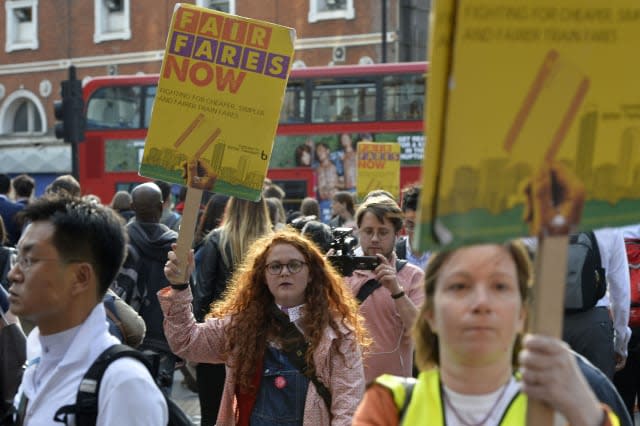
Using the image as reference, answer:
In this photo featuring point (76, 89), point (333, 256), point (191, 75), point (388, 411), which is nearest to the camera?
point (388, 411)

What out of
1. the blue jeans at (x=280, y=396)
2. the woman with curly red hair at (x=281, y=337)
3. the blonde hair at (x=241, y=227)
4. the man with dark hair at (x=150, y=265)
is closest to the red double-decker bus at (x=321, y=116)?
the man with dark hair at (x=150, y=265)

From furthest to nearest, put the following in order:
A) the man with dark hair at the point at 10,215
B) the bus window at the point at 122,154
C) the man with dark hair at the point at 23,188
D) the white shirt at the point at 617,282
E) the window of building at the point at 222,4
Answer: the window of building at the point at 222,4
the bus window at the point at 122,154
the man with dark hair at the point at 23,188
the man with dark hair at the point at 10,215
the white shirt at the point at 617,282

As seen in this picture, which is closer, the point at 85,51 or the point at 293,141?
the point at 293,141

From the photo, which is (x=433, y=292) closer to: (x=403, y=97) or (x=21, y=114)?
(x=403, y=97)

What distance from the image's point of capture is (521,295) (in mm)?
2541

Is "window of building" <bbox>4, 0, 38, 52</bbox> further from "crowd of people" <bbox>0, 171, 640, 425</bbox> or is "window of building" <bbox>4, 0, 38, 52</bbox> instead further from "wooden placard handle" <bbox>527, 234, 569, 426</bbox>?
"wooden placard handle" <bbox>527, 234, 569, 426</bbox>

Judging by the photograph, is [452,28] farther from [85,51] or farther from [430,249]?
[85,51]

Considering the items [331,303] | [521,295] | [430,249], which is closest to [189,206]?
[331,303]

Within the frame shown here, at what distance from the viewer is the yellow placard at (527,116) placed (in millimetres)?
2135

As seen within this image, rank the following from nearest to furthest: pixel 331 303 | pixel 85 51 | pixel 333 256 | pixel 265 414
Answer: pixel 265 414 → pixel 331 303 → pixel 333 256 → pixel 85 51

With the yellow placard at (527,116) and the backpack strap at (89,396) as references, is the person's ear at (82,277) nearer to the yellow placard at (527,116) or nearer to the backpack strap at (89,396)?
the backpack strap at (89,396)

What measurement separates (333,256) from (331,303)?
918 millimetres

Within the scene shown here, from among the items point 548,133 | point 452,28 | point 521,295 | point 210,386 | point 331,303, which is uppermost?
point 452,28

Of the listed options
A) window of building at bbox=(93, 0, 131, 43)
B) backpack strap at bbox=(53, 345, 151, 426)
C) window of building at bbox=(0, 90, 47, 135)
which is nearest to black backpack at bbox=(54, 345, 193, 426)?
backpack strap at bbox=(53, 345, 151, 426)
